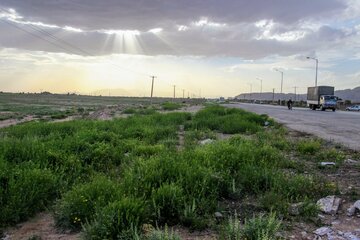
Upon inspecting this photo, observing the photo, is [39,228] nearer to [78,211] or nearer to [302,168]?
[78,211]

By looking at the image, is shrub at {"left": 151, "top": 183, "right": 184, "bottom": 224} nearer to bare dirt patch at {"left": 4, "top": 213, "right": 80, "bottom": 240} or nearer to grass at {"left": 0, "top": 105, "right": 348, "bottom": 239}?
grass at {"left": 0, "top": 105, "right": 348, "bottom": 239}

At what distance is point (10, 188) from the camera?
A: 225 inches

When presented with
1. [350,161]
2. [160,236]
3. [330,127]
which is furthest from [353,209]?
[330,127]

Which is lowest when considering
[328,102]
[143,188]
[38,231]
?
[38,231]

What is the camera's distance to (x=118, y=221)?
436cm

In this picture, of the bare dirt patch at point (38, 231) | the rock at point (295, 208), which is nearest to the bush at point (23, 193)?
the bare dirt patch at point (38, 231)

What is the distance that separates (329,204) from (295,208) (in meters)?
0.56

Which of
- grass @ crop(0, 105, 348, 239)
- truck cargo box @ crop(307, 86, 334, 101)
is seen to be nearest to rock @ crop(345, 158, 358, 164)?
grass @ crop(0, 105, 348, 239)

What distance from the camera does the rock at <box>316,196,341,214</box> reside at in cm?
516

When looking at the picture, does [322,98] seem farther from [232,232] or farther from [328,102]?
[232,232]

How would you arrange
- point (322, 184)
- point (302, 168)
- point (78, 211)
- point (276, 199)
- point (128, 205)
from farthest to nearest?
point (302, 168) < point (322, 184) < point (276, 199) < point (78, 211) < point (128, 205)

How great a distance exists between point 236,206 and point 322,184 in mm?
1691

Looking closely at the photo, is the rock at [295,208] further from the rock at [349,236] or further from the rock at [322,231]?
the rock at [349,236]

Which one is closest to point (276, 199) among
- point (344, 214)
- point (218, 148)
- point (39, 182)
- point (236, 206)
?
point (236, 206)
